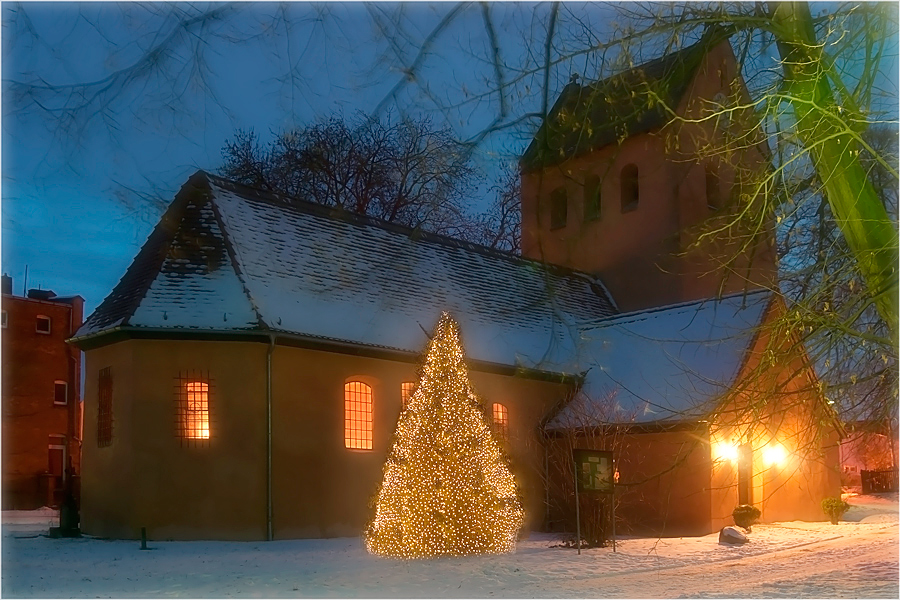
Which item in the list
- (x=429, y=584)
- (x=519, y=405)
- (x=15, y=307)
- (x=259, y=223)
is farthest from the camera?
(x=15, y=307)

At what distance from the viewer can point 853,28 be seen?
383 inches

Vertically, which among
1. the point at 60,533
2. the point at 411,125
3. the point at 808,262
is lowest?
the point at 60,533

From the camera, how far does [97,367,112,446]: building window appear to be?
19.4 metres

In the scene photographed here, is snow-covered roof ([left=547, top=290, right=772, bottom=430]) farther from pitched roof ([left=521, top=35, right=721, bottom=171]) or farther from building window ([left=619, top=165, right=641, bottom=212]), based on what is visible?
pitched roof ([left=521, top=35, right=721, bottom=171])

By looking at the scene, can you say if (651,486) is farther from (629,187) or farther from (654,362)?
(629,187)

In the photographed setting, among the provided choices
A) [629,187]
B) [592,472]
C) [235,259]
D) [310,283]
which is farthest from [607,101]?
[629,187]

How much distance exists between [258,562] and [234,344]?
534 centimetres

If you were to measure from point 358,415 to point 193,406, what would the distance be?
3610mm

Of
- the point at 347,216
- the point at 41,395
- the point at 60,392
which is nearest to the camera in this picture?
the point at 347,216

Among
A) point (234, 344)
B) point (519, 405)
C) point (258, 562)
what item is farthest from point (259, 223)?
point (258, 562)

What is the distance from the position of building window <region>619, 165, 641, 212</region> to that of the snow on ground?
12.9 metres

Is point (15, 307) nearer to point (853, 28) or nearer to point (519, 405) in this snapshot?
point (519, 405)

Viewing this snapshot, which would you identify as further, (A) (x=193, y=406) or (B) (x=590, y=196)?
(A) (x=193, y=406)

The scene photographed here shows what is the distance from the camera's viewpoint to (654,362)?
2422 centimetres
